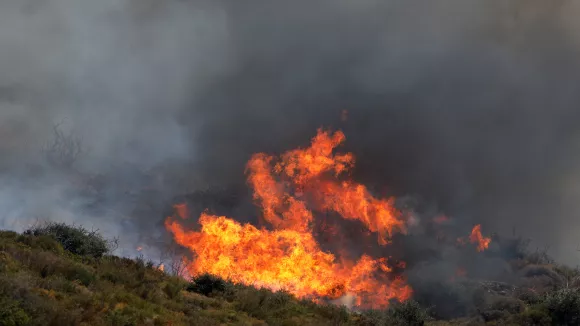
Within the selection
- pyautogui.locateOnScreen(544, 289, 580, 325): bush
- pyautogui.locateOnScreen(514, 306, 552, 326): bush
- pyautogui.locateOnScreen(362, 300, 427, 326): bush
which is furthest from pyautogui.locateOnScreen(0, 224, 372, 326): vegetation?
pyautogui.locateOnScreen(544, 289, 580, 325): bush

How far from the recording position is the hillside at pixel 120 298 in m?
8.94

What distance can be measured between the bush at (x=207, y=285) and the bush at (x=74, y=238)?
481 centimetres

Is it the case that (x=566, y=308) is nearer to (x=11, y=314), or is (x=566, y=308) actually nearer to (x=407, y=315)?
(x=407, y=315)

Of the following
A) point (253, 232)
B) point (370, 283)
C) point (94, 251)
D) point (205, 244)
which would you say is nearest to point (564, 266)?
point (370, 283)

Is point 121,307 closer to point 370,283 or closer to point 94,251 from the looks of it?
point 94,251

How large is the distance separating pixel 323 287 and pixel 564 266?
89.0 meters

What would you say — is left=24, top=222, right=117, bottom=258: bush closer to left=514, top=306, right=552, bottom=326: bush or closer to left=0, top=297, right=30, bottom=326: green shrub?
left=0, top=297, right=30, bottom=326: green shrub

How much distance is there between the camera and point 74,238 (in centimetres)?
1925

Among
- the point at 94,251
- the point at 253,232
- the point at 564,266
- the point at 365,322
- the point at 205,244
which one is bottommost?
the point at 365,322

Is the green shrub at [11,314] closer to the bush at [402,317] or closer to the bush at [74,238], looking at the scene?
the bush at [74,238]

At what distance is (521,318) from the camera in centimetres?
2302

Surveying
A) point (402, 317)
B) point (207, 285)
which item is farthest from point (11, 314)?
point (402, 317)

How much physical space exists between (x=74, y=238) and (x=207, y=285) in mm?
6834


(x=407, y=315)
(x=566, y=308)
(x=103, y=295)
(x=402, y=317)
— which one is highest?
(x=566, y=308)
